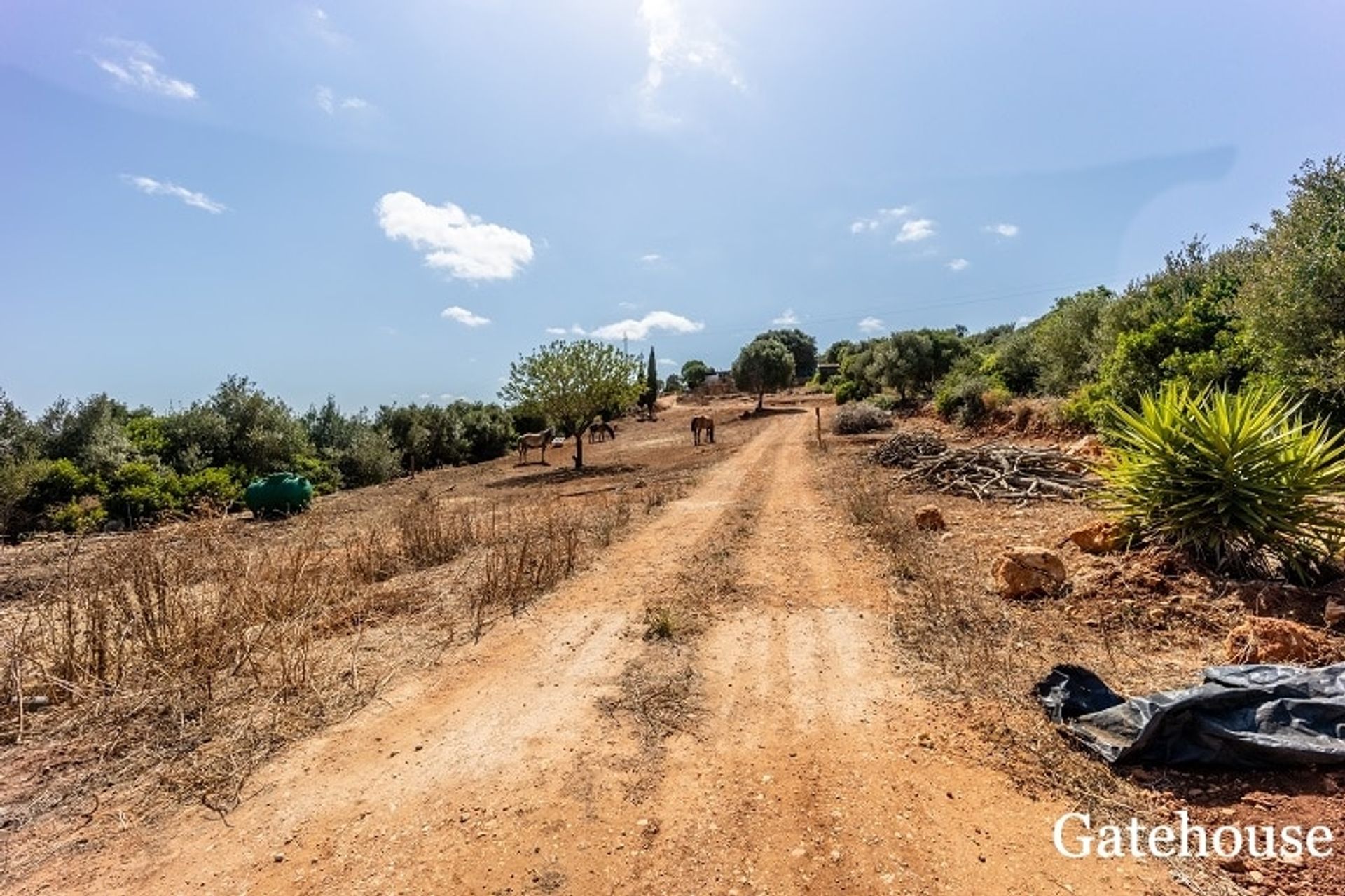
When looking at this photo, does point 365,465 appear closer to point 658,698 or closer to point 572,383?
point 572,383

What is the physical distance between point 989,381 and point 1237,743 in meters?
24.1

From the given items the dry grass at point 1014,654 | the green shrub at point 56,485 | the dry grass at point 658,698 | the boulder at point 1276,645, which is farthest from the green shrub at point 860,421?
the green shrub at point 56,485

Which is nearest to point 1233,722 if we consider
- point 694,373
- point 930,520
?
point 930,520

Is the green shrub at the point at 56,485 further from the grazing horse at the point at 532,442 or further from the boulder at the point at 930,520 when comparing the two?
the boulder at the point at 930,520

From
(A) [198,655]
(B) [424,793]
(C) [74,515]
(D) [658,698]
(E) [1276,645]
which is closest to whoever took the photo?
(B) [424,793]

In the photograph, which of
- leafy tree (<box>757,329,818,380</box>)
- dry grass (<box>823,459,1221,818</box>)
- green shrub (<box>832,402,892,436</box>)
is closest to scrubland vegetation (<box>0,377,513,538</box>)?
dry grass (<box>823,459,1221,818</box>)

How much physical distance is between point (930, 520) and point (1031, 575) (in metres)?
3.11

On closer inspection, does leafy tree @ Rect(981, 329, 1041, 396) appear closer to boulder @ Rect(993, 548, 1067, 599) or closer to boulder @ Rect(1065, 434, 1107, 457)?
boulder @ Rect(1065, 434, 1107, 457)

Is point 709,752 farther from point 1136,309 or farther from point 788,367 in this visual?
point 788,367

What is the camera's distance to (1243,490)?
5.67m

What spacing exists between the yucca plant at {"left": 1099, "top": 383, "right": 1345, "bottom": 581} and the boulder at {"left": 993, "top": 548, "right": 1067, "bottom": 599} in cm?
131

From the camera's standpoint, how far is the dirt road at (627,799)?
8.79 feet

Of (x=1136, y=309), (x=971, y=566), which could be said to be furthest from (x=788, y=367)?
(x=971, y=566)

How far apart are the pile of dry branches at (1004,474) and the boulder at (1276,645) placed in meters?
5.59
